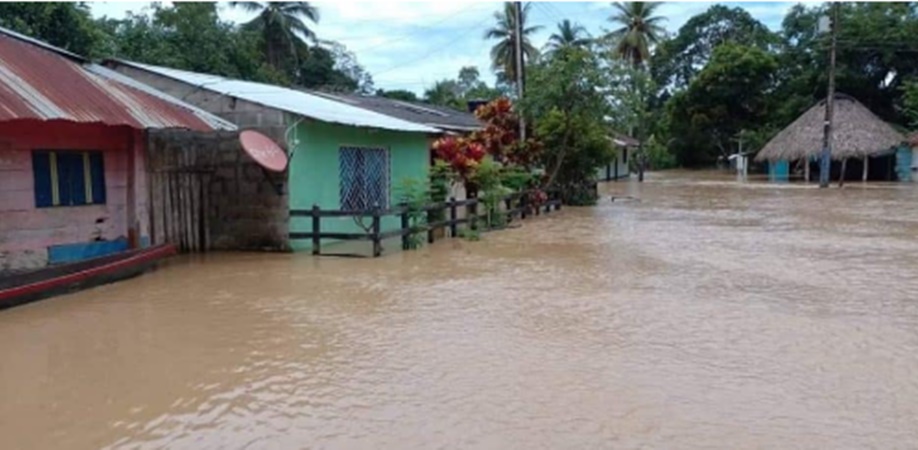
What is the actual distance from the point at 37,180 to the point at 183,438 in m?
6.64

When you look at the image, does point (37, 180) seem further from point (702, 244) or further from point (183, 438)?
point (702, 244)

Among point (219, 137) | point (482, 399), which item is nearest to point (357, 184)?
point (219, 137)

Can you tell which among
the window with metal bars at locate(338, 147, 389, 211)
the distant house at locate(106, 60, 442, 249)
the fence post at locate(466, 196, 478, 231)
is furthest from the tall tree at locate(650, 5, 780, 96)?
the distant house at locate(106, 60, 442, 249)

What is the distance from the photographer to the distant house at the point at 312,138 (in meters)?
11.4

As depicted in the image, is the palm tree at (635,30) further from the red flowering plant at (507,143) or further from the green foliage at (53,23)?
the green foliage at (53,23)

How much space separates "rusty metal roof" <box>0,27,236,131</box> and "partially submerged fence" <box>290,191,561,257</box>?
1.93 meters

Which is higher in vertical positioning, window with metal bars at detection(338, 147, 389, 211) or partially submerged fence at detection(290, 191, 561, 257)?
window with metal bars at detection(338, 147, 389, 211)

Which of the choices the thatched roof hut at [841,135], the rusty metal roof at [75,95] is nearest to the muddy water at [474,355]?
the rusty metal roof at [75,95]

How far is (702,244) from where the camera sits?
42.2ft

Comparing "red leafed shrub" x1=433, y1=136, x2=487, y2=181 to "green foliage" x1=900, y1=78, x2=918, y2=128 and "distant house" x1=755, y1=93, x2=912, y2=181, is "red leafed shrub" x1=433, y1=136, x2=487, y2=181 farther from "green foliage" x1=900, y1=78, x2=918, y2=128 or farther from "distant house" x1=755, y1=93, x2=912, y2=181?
"green foliage" x1=900, y1=78, x2=918, y2=128

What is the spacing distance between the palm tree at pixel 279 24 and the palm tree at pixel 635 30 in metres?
16.5

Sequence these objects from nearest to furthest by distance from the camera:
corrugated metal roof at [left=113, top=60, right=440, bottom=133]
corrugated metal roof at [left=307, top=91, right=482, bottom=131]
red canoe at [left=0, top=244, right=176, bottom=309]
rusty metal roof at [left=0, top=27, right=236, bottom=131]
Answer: red canoe at [left=0, top=244, right=176, bottom=309] < rusty metal roof at [left=0, top=27, right=236, bottom=131] < corrugated metal roof at [left=113, top=60, right=440, bottom=133] < corrugated metal roof at [left=307, top=91, right=482, bottom=131]

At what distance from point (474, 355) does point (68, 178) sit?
6814 millimetres

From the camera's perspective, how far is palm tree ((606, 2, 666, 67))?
39.8 m
